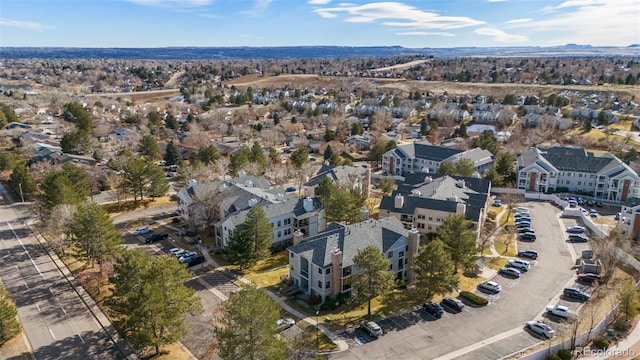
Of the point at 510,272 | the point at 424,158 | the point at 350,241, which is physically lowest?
the point at 510,272

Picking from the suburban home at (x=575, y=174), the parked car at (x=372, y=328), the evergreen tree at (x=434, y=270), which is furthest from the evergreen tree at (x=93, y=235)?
the suburban home at (x=575, y=174)

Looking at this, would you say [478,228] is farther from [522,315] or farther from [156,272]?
[156,272]

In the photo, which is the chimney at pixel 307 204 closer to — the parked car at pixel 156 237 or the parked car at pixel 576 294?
the parked car at pixel 156 237

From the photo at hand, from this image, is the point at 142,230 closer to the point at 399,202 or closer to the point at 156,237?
the point at 156,237

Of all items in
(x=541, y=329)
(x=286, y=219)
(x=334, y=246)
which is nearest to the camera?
(x=541, y=329)

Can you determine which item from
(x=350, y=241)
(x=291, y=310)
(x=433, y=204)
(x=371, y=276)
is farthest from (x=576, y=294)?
(x=291, y=310)

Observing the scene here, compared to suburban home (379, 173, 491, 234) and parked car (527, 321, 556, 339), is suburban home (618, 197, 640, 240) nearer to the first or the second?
suburban home (379, 173, 491, 234)

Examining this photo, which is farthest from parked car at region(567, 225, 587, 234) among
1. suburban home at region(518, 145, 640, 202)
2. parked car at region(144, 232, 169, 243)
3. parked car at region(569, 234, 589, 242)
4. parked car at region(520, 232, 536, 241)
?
parked car at region(144, 232, 169, 243)

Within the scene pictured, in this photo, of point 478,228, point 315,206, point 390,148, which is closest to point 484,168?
point 390,148
